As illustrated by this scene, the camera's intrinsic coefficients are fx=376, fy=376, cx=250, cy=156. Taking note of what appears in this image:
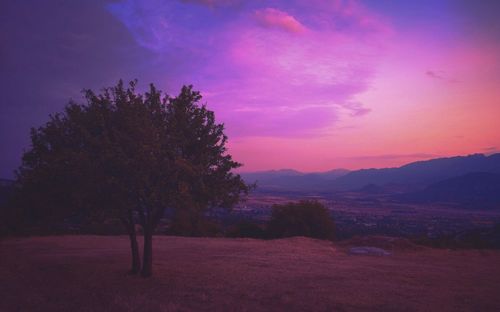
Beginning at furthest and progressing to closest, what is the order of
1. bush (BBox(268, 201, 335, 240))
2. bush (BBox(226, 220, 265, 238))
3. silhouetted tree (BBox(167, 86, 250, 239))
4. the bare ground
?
bush (BBox(226, 220, 265, 238)), bush (BBox(268, 201, 335, 240)), silhouetted tree (BBox(167, 86, 250, 239)), the bare ground

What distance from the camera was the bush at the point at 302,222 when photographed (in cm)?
5566

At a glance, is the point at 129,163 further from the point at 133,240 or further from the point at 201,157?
the point at 133,240

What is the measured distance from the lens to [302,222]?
55.8 metres

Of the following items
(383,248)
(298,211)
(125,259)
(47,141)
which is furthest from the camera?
(298,211)

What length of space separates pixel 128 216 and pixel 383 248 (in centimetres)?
2860

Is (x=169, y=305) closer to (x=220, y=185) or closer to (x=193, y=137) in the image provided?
(x=220, y=185)

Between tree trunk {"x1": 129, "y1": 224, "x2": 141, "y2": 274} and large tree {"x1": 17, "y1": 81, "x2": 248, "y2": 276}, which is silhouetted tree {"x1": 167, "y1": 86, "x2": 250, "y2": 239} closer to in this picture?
large tree {"x1": 17, "y1": 81, "x2": 248, "y2": 276}

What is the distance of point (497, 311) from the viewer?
1592 cm

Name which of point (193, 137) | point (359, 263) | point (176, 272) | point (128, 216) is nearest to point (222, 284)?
point (176, 272)

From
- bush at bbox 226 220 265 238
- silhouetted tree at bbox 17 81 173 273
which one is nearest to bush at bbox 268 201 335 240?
bush at bbox 226 220 265 238

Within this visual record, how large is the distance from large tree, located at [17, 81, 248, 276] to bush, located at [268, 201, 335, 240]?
35789 millimetres

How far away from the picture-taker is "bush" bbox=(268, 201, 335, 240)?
55.7 meters

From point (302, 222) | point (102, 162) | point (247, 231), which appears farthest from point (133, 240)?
point (247, 231)

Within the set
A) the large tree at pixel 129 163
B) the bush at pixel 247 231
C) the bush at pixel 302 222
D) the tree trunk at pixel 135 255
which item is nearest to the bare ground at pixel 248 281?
the tree trunk at pixel 135 255
